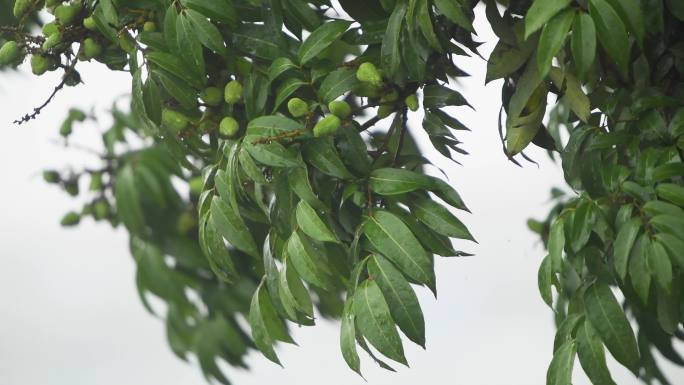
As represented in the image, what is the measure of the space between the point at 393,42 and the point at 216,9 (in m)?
0.20

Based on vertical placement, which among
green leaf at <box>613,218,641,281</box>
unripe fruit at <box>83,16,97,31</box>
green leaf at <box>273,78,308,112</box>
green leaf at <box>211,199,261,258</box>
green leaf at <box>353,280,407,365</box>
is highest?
unripe fruit at <box>83,16,97,31</box>

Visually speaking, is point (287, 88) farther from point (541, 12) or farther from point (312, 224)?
point (541, 12)

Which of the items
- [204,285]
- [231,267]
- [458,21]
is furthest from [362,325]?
[204,285]

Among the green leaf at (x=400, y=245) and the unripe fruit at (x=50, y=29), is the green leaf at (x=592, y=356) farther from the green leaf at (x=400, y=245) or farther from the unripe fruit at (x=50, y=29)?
the unripe fruit at (x=50, y=29)

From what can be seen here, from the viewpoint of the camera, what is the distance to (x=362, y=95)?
51.4 inches

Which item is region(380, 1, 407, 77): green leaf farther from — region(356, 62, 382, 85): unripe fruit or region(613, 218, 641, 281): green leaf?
region(613, 218, 641, 281): green leaf

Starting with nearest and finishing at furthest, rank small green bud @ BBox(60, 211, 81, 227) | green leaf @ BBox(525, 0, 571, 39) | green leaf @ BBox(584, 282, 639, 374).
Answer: green leaf @ BBox(525, 0, 571, 39), green leaf @ BBox(584, 282, 639, 374), small green bud @ BBox(60, 211, 81, 227)

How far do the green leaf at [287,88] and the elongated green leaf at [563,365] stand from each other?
1.31 feet

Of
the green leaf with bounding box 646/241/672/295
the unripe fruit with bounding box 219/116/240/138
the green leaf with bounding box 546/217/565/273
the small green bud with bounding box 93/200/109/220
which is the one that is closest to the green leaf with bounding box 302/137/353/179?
the unripe fruit with bounding box 219/116/240/138

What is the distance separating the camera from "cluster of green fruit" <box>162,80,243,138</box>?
1327 mm

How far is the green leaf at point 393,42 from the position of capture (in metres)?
1.23

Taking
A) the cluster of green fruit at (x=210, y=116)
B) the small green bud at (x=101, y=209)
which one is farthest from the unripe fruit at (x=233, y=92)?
the small green bud at (x=101, y=209)

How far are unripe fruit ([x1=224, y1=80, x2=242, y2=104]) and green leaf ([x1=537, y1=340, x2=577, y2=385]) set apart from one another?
45 centimetres

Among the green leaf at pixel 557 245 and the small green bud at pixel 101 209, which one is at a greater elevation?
the small green bud at pixel 101 209
